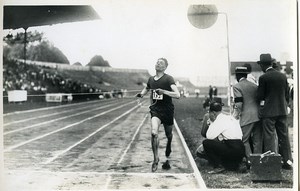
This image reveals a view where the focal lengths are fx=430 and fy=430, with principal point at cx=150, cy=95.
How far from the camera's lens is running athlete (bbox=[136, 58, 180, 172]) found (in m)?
4.93

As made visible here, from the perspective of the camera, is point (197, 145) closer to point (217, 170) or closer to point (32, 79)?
point (217, 170)

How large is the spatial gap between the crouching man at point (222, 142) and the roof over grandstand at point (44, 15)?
6.12 feet

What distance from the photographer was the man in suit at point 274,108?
16.3ft

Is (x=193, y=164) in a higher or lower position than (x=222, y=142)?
lower

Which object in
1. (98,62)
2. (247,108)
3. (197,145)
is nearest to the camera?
(247,108)

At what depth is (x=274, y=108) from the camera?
4992 millimetres

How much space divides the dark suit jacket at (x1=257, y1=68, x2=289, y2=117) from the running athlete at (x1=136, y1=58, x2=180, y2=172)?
1004 mm

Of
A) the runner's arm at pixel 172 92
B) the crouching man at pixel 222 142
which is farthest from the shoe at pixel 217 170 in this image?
the runner's arm at pixel 172 92

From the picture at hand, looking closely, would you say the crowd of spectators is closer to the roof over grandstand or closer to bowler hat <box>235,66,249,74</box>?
the roof over grandstand

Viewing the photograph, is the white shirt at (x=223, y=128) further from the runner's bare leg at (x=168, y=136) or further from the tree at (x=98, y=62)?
the tree at (x=98, y=62)

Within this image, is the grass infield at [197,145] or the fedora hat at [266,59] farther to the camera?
the fedora hat at [266,59]

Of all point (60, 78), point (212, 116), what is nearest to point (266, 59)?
point (212, 116)

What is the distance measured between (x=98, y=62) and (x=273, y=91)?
6.93 ft

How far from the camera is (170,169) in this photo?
16.3 feet
